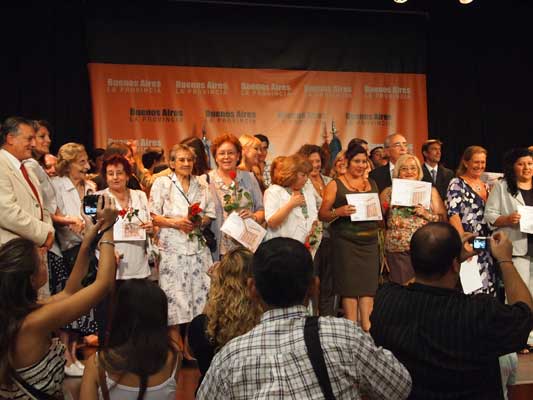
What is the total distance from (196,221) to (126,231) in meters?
0.49

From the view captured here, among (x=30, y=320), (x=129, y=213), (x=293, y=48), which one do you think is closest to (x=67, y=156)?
(x=129, y=213)

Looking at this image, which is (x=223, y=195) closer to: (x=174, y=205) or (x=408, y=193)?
(x=174, y=205)

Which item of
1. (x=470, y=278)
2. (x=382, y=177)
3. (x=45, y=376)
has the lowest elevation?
(x=470, y=278)

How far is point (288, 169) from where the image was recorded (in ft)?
18.0

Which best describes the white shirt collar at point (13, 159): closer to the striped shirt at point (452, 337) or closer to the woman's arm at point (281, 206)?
the woman's arm at point (281, 206)

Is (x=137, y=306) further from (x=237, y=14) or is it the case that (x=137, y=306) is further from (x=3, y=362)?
(x=237, y=14)

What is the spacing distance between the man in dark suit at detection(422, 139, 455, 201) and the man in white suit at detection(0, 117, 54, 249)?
12.4ft

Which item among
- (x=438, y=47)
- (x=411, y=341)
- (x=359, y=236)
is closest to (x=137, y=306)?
(x=411, y=341)

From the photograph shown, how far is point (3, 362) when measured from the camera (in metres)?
2.23

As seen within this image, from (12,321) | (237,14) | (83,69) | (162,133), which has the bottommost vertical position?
(12,321)

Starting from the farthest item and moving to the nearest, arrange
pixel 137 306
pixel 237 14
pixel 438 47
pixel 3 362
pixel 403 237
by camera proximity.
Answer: pixel 438 47 < pixel 237 14 < pixel 403 237 < pixel 137 306 < pixel 3 362

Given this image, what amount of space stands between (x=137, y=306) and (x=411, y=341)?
883 millimetres

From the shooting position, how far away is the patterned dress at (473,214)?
5.89 meters

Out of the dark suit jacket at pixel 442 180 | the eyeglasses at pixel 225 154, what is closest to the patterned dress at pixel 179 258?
the eyeglasses at pixel 225 154
